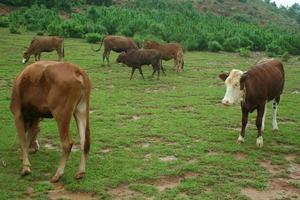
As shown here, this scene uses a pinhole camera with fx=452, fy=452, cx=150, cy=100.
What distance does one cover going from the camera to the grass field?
666cm

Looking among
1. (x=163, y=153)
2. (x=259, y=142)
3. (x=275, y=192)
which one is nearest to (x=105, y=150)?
(x=163, y=153)

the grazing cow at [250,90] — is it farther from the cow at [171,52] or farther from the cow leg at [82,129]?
the cow at [171,52]

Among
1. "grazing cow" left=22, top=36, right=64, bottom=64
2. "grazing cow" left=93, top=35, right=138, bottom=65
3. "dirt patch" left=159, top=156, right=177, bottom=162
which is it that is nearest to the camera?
"dirt patch" left=159, top=156, right=177, bottom=162

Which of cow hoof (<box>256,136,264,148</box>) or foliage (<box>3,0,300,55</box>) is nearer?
cow hoof (<box>256,136,264,148</box>)

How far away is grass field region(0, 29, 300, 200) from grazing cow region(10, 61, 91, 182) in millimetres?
495

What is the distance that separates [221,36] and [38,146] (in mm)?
25826

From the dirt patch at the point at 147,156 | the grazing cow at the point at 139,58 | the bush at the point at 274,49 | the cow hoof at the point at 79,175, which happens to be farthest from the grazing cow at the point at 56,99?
the bush at the point at 274,49

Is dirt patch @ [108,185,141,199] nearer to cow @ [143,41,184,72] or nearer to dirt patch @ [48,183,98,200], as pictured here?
dirt patch @ [48,183,98,200]

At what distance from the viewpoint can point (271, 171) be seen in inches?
304

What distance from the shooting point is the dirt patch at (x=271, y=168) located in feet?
25.2

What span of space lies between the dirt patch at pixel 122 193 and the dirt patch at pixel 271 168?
254 centimetres

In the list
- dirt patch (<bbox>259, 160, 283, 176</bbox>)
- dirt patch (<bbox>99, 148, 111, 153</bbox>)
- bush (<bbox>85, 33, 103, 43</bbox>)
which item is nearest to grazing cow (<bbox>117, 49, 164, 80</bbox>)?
dirt patch (<bbox>99, 148, 111, 153</bbox>)

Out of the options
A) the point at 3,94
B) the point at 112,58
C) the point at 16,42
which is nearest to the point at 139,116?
the point at 3,94

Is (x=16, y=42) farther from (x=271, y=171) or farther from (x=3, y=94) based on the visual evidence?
(x=271, y=171)
